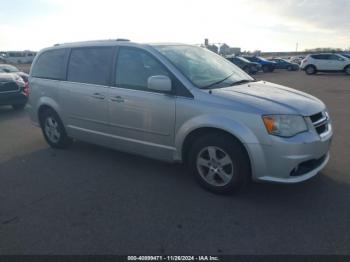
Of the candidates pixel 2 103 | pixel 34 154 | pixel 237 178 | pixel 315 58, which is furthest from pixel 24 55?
pixel 237 178

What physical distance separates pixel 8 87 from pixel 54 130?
204 inches

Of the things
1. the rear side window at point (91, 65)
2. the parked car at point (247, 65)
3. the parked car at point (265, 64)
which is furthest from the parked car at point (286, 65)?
the rear side window at point (91, 65)

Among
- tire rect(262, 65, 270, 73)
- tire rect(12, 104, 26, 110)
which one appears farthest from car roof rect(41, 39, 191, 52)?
tire rect(262, 65, 270, 73)

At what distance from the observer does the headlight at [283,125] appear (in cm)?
351

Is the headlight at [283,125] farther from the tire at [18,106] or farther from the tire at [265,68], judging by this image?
the tire at [265,68]

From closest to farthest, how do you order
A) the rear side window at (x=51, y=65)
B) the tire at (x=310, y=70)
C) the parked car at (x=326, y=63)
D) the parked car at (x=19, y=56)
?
the rear side window at (x=51, y=65), the parked car at (x=326, y=63), the tire at (x=310, y=70), the parked car at (x=19, y=56)

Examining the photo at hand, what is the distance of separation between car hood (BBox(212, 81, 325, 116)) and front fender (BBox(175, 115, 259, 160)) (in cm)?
26

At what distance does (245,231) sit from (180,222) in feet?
2.14

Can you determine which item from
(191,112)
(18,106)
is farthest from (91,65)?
(18,106)

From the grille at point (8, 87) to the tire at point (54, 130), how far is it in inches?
185

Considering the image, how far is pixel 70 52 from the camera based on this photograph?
5.57 meters

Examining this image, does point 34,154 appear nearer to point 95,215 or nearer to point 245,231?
point 95,215

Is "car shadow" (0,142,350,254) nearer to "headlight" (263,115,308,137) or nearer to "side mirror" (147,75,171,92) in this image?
"headlight" (263,115,308,137)

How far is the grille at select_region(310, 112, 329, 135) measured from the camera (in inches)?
148
